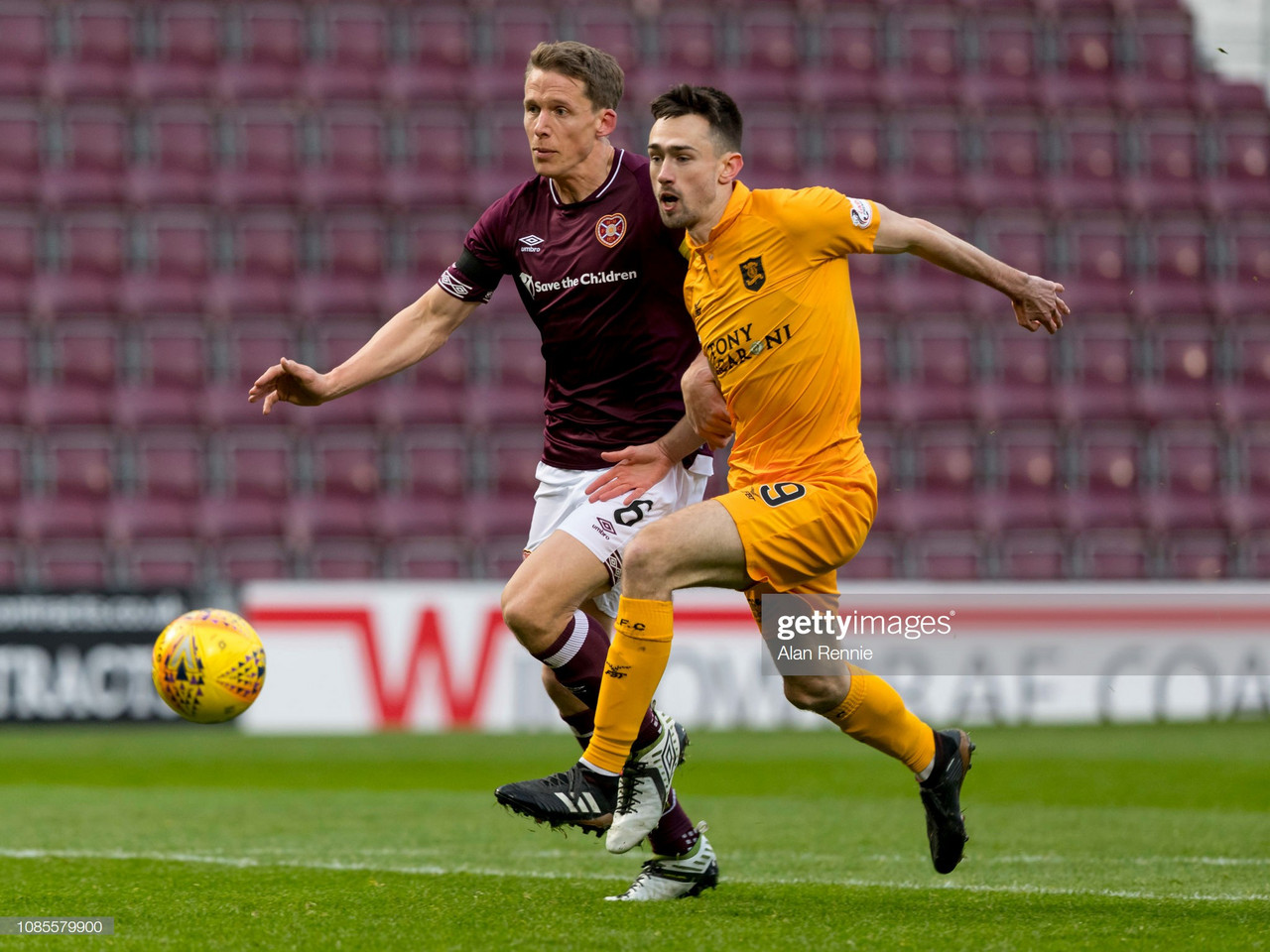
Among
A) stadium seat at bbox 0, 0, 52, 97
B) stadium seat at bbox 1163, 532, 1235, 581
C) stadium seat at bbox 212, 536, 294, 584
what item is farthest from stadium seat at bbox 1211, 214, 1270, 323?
stadium seat at bbox 0, 0, 52, 97

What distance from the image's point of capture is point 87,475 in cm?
1462

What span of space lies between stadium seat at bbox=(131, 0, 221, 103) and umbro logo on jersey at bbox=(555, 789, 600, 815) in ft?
43.8

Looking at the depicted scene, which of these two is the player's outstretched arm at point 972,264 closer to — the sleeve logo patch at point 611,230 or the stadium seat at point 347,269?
the sleeve logo patch at point 611,230

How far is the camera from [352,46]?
54.6 ft

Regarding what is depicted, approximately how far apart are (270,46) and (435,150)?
2059 mm

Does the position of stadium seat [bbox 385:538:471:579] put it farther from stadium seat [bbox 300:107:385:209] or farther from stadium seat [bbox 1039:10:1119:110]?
stadium seat [bbox 1039:10:1119:110]

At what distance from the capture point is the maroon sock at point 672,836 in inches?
196

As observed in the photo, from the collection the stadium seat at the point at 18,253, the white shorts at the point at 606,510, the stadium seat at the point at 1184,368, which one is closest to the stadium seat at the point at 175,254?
the stadium seat at the point at 18,253

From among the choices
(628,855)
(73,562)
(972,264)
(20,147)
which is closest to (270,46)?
(20,147)

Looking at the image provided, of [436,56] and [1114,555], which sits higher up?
[436,56]

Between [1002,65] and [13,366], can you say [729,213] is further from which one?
[1002,65]

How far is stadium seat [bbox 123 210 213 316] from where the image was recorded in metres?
15.5

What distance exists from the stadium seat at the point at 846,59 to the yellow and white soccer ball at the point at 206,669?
42.3 feet

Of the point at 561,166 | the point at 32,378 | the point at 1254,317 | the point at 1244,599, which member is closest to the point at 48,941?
the point at 561,166
